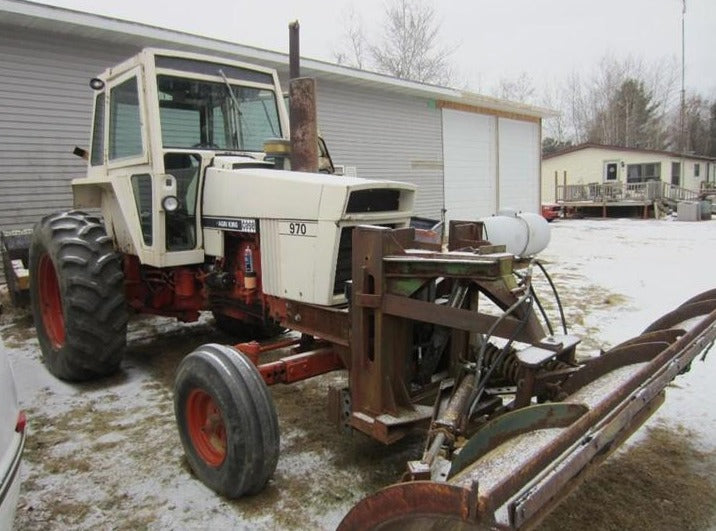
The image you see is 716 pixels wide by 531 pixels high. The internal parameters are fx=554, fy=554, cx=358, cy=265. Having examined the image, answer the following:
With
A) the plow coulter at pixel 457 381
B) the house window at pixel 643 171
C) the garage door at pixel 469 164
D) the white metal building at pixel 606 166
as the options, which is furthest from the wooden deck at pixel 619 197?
the plow coulter at pixel 457 381

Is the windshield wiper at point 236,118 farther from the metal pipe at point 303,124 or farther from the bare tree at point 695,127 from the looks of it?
the bare tree at point 695,127

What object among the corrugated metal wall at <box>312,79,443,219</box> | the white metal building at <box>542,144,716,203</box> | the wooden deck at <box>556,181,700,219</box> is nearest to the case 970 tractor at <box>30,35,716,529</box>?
the corrugated metal wall at <box>312,79,443,219</box>

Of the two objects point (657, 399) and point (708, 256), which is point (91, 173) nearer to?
point (657, 399)

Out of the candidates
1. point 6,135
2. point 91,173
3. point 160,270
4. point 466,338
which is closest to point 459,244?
point 466,338

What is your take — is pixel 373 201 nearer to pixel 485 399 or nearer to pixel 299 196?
pixel 299 196

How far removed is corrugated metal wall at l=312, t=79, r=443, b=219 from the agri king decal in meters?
7.89

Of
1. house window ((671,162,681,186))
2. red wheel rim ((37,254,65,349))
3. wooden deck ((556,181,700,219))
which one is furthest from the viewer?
house window ((671,162,681,186))

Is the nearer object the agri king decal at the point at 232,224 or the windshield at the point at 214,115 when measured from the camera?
the agri king decal at the point at 232,224

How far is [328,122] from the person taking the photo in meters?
11.8

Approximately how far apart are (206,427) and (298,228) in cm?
123

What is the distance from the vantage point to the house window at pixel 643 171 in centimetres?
3070

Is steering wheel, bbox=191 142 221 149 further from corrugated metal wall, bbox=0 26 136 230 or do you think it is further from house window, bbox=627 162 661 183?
house window, bbox=627 162 661 183

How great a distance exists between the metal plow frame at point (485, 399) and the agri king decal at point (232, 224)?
3.50ft

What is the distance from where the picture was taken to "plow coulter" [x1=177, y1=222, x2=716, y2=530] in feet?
5.51
